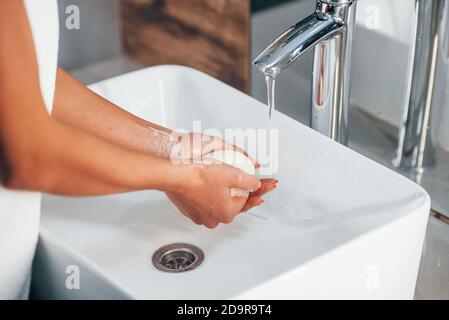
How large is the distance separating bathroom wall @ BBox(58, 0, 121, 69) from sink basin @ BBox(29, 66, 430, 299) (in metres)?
0.51

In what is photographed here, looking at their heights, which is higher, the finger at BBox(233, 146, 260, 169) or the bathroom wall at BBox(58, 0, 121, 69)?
the finger at BBox(233, 146, 260, 169)

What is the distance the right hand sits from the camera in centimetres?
73

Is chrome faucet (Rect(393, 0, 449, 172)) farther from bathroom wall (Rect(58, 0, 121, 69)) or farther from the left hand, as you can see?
bathroom wall (Rect(58, 0, 121, 69))

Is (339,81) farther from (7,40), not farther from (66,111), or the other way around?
(7,40)

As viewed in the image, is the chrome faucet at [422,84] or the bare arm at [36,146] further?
the chrome faucet at [422,84]

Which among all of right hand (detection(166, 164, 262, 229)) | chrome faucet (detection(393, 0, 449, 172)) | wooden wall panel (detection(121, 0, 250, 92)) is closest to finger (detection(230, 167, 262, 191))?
right hand (detection(166, 164, 262, 229))

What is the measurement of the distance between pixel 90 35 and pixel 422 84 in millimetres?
722

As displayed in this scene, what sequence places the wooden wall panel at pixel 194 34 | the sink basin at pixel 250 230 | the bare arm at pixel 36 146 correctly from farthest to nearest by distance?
the wooden wall panel at pixel 194 34 → the sink basin at pixel 250 230 → the bare arm at pixel 36 146

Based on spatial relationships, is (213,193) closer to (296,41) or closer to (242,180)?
(242,180)

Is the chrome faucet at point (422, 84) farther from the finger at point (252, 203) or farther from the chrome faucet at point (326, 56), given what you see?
the finger at point (252, 203)

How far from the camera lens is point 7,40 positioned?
0.56 m

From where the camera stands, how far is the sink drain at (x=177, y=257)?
81cm

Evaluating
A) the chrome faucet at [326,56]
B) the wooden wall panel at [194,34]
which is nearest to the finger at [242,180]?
the chrome faucet at [326,56]
